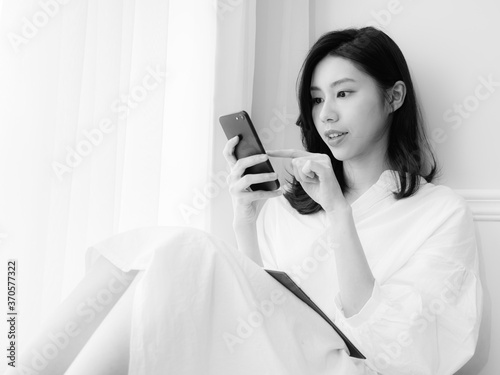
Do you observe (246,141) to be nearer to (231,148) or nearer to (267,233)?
(231,148)

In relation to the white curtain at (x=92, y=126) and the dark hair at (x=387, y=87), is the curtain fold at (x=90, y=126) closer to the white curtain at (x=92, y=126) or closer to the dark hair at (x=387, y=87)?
the white curtain at (x=92, y=126)

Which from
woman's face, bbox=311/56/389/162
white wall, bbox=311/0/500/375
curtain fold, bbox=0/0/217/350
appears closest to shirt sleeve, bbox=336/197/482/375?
white wall, bbox=311/0/500/375

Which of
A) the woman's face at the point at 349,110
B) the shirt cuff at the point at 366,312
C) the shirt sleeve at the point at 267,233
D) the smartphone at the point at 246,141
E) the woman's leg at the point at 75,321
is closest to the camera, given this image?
the woman's leg at the point at 75,321

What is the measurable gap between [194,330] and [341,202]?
0.44m

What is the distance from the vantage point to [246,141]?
118cm

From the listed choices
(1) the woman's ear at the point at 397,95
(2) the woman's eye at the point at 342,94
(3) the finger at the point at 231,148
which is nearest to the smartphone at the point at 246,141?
(3) the finger at the point at 231,148

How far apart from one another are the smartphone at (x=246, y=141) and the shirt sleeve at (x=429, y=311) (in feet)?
1.03

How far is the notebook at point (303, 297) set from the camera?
930 mm

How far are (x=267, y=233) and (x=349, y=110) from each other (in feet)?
1.37

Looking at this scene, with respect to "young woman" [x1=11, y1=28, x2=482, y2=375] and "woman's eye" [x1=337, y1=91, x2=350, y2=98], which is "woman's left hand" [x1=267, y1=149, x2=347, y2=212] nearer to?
"young woman" [x1=11, y1=28, x2=482, y2=375]

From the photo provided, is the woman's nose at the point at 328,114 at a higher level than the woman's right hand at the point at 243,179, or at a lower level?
higher

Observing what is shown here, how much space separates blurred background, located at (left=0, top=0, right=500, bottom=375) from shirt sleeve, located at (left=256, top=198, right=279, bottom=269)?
100 millimetres

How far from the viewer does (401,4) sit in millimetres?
1519

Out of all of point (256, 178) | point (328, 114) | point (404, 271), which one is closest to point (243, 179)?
point (256, 178)
